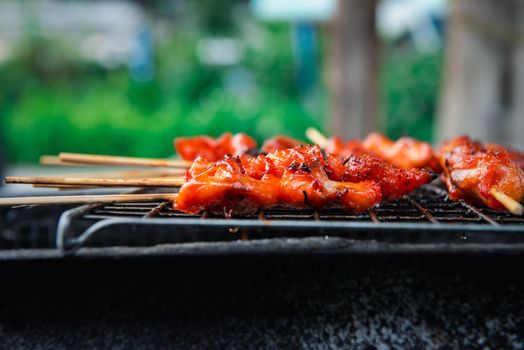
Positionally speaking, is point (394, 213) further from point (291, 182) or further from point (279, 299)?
point (279, 299)

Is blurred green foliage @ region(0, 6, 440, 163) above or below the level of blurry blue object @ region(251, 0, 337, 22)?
below

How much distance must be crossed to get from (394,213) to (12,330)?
1.96 metres

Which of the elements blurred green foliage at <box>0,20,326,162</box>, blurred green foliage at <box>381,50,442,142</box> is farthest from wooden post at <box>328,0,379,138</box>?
blurred green foliage at <box>381,50,442,142</box>

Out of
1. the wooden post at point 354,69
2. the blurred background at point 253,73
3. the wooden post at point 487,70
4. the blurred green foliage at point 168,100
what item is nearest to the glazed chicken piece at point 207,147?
the blurred background at point 253,73

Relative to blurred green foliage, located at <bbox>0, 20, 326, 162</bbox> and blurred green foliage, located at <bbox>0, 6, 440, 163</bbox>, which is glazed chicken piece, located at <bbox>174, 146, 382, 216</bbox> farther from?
blurred green foliage, located at <bbox>0, 20, 326, 162</bbox>

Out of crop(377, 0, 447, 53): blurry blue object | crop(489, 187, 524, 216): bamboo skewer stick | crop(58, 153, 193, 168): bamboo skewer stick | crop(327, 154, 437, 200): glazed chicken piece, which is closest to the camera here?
crop(489, 187, 524, 216): bamboo skewer stick

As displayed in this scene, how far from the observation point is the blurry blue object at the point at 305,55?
11.1 meters

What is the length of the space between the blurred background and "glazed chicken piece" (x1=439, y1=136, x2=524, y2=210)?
152 inches

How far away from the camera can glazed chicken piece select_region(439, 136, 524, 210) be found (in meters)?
2.38

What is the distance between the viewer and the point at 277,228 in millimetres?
1959

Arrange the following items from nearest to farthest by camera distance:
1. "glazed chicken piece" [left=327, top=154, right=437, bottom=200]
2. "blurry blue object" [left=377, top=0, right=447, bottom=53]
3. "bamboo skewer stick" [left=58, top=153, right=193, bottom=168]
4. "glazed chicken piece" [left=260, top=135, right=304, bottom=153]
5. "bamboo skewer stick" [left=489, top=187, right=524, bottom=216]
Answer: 1. "bamboo skewer stick" [left=489, top=187, right=524, bottom=216]
2. "glazed chicken piece" [left=327, top=154, right=437, bottom=200]
3. "bamboo skewer stick" [left=58, top=153, right=193, bottom=168]
4. "glazed chicken piece" [left=260, top=135, right=304, bottom=153]
5. "blurry blue object" [left=377, top=0, right=447, bottom=53]

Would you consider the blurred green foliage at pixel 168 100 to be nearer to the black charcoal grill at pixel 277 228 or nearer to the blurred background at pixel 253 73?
the blurred background at pixel 253 73

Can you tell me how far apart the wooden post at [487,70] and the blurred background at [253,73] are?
0.01 m

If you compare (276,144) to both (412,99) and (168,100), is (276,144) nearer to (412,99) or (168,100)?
(412,99)
